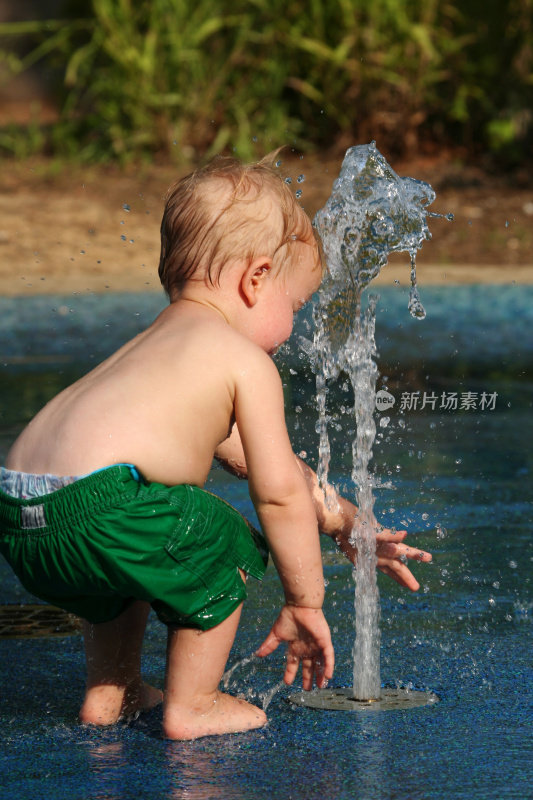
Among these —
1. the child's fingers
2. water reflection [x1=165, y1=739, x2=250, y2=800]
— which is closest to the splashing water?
the child's fingers

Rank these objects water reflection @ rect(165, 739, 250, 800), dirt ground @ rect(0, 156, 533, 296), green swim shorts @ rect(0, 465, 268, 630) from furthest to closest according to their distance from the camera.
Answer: dirt ground @ rect(0, 156, 533, 296) < green swim shorts @ rect(0, 465, 268, 630) < water reflection @ rect(165, 739, 250, 800)

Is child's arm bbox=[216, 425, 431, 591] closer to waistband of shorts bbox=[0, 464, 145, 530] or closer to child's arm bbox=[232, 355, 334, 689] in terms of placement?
child's arm bbox=[232, 355, 334, 689]

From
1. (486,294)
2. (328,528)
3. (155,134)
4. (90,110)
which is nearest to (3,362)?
(486,294)

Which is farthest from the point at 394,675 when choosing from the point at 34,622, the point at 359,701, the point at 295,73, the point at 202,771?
the point at 295,73

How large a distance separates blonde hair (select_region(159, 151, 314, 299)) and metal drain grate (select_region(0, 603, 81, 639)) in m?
0.81

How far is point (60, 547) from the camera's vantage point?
1.87m

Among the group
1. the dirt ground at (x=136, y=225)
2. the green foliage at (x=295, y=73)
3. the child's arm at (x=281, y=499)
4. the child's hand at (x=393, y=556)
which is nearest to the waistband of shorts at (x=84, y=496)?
the child's arm at (x=281, y=499)

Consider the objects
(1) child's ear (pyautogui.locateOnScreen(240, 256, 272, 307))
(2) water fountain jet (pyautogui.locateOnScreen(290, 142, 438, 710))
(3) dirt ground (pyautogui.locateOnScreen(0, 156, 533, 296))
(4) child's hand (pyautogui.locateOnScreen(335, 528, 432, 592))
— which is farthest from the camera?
(3) dirt ground (pyautogui.locateOnScreen(0, 156, 533, 296))

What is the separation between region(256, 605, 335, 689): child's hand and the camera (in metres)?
1.97

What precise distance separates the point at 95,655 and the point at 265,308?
66 centimetres

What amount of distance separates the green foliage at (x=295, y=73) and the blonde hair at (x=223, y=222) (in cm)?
792

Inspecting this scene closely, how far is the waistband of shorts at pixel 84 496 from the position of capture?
1854 mm

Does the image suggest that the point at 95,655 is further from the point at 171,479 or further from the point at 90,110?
the point at 90,110

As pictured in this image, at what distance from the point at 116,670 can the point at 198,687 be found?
7.4 inches
